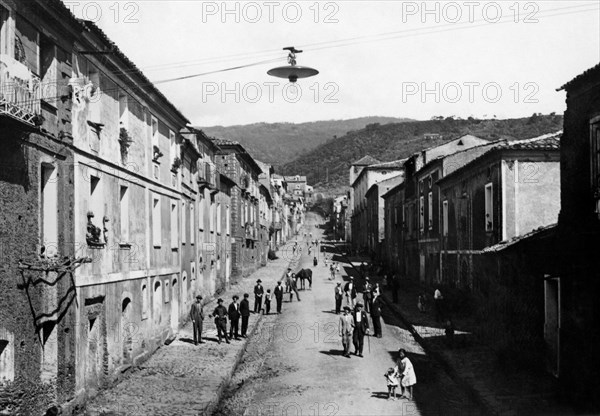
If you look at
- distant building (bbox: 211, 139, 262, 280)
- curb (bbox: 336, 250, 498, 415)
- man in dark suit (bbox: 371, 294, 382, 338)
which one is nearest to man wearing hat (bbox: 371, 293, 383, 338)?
man in dark suit (bbox: 371, 294, 382, 338)

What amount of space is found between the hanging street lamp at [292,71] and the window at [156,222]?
10.3 m

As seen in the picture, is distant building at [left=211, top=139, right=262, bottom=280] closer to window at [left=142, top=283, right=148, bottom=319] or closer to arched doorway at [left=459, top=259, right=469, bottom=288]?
arched doorway at [left=459, top=259, right=469, bottom=288]

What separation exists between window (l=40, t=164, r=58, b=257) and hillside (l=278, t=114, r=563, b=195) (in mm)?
118396

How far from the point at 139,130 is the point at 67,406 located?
906 centimetres

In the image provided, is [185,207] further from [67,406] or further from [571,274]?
[571,274]

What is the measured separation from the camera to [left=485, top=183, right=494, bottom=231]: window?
2532cm

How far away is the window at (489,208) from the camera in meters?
25.3

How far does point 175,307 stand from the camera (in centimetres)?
2480

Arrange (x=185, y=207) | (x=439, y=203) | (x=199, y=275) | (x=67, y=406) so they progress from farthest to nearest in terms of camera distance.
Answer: (x=439, y=203) → (x=199, y=275) → (x=185, y=207) → (x=67, y=406)

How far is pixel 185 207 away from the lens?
27.4 m

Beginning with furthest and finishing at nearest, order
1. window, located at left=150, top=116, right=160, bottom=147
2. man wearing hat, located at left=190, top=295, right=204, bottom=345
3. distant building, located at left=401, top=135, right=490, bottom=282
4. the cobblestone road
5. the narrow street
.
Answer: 1. distant building, located at left=401, top=135, right=490, bottom=282
2. man wearing hat, located at left=190, top=295, right=204, bottom=345
3. window, located at left=150, top=116, right=160, bottom=147
4. the narrow street
5. the cobblestone road

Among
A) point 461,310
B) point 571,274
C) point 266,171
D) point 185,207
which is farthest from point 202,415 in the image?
point 266,171

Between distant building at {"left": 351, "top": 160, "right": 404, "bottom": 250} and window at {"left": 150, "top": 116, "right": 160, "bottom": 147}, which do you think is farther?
distant building at {"left": 351, "top": 160, "right": 404, "bottom": 250}

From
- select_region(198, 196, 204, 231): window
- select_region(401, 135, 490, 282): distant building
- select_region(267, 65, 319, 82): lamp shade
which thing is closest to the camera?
select_region(267, 65, 319, 82): lamp shade
